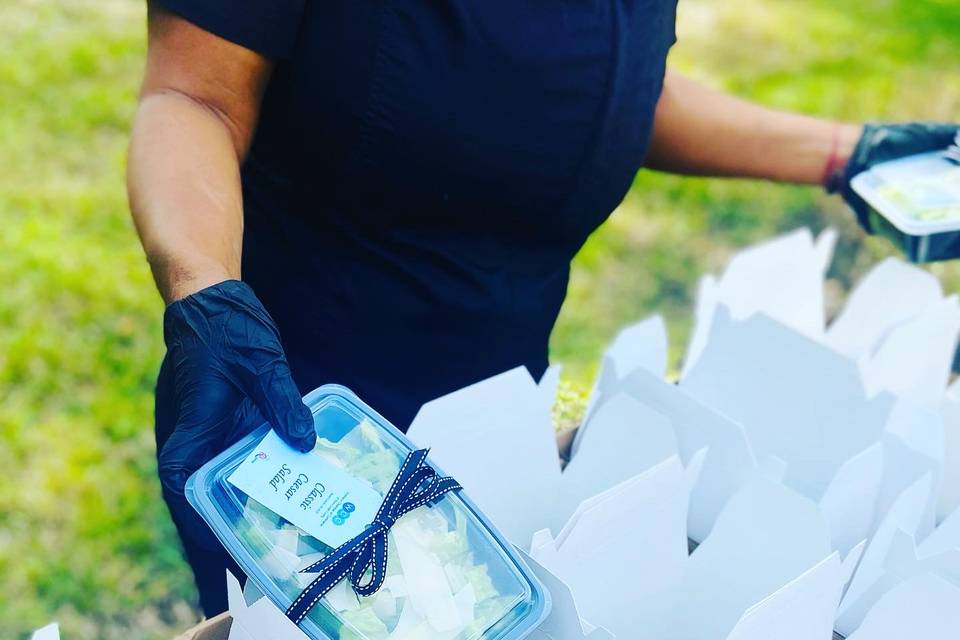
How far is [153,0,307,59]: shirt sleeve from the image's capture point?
2.94ft

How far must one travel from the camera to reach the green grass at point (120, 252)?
1938 mm

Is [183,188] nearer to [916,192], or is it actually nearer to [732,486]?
[732,486]

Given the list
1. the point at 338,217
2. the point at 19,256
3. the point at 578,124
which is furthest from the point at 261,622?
the point at 19,256

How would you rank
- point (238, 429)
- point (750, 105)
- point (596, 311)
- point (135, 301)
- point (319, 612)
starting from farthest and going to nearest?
point (596, 311), point (135, 301), point (750, 105), point (238, 429), point (319, 612)

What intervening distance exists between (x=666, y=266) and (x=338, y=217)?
2192 mm

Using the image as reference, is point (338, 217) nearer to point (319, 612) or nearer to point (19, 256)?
point (319, 612)

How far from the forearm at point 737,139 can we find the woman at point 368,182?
0.86ft

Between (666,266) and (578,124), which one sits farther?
(666,266)

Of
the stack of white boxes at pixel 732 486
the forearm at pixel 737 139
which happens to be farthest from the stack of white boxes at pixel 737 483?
the forearm at pixel 737 139

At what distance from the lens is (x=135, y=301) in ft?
8.30

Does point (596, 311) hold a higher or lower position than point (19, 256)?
higher

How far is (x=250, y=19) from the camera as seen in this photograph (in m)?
0.91

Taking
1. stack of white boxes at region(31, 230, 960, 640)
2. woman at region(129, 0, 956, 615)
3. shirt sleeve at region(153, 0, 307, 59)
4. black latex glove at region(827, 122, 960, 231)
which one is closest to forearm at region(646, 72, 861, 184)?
black latex glove at region(827, 122, 960, 231)

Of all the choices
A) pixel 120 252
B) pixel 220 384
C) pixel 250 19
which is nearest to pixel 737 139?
pixel 250 19
